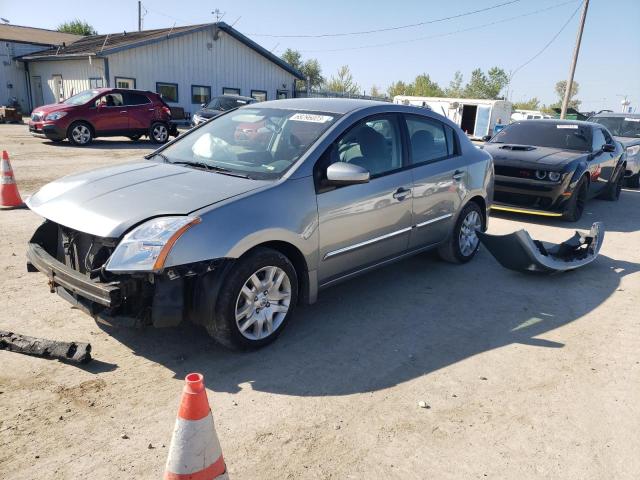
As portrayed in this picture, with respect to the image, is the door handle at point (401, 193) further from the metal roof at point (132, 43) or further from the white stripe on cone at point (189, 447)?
the metal roof at point (132, 43)

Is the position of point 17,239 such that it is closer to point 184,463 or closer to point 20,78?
point 184,463

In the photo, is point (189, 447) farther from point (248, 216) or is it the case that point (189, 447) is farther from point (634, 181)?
point (634, 181)

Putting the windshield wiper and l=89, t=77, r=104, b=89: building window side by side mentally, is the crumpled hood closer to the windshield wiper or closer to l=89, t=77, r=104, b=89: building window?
the windshield wiper

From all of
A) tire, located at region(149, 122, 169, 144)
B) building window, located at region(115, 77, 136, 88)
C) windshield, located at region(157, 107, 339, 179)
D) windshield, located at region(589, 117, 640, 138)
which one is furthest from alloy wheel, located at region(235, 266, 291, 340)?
building window, located at region(115, 77, 136, 88)

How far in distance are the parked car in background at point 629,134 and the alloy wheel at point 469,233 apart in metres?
8.41

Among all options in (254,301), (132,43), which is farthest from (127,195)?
(132,43)

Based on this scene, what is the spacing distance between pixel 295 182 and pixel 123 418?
6.16 feet

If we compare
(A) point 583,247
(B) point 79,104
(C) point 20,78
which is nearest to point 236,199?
(A) point 583,247

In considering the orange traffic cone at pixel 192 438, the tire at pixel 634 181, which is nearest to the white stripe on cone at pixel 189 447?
the orange traffic cone at pixel 192 438

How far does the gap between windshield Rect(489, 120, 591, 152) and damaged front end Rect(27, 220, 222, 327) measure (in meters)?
7.92

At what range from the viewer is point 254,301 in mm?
3490

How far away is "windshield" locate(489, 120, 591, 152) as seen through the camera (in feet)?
29.9

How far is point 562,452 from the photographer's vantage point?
2727mm

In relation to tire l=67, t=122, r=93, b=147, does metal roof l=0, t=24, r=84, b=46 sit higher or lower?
higher
